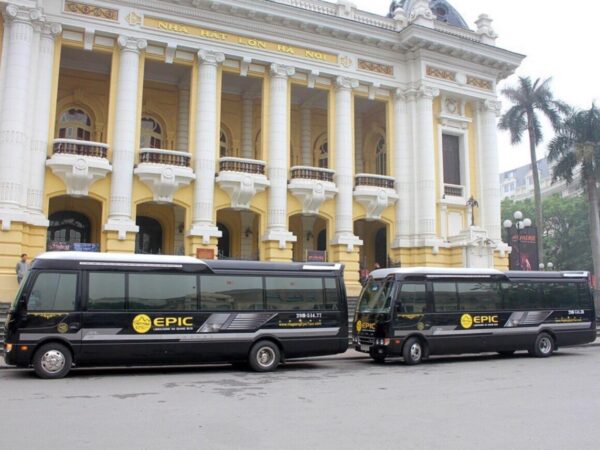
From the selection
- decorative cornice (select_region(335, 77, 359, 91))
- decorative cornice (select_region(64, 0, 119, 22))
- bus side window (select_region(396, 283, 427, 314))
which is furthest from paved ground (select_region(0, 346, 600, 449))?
decorative cornice (select_region(335, 77, 359, 91))

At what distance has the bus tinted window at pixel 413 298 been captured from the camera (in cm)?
1630

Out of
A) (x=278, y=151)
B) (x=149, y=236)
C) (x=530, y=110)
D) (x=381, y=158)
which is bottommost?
(x=149, y=236)

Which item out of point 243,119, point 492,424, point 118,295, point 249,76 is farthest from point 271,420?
point 243,119

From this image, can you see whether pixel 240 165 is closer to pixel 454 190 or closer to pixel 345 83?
pixel 345 83

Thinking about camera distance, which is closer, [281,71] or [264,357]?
[264,357]

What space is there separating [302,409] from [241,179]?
15.5 meters

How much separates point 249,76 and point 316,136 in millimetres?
6249

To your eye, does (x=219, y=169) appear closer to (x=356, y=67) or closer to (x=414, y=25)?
(x=356, y=67)

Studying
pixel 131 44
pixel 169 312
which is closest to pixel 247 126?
pixel 131 44

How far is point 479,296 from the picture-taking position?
58.0ft

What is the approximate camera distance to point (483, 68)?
29297 mm

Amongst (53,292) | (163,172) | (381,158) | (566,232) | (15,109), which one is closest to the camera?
(53,292)

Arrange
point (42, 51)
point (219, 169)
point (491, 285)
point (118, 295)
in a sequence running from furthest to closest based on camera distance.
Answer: point (219, 169) < point (42, 51) < point (491, 285) < point (118, 295)

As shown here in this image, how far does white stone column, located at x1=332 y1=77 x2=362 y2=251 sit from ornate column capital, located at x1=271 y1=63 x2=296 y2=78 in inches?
89.9
